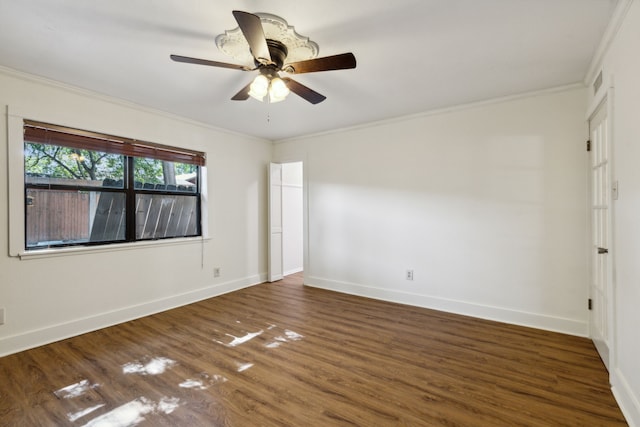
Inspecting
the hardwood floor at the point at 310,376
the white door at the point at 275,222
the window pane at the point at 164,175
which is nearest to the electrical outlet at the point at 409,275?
the hardwood floor at the point at 310,376

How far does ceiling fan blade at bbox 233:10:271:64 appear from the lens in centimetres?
144

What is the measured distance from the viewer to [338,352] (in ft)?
8.45

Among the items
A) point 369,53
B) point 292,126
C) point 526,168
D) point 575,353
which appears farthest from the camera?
point 292,126

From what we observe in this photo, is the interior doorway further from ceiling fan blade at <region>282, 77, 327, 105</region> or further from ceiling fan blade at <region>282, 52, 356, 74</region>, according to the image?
ceiling fan blade at <region>282, 52, 356, 74</region>

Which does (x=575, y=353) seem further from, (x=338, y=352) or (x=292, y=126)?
(x=292, y=126)

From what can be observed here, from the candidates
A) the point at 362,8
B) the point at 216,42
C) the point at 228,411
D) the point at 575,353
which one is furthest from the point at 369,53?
the point at 575,353

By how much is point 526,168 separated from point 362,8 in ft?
8.02

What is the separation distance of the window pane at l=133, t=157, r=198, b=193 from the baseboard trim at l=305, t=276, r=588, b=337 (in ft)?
7.96

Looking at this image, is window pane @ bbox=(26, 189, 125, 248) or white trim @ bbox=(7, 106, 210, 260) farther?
window pane @ bbox=(26, 189, 125, 248)

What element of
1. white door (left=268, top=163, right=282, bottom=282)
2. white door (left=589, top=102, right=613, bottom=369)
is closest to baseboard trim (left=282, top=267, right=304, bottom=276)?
white door (left=268, top=163, right=282, bottom=282)

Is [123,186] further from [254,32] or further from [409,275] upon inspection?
[409,275]

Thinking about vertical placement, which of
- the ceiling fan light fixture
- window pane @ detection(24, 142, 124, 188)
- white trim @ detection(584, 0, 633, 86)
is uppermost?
white trim @ detection(584, 0, 633, 86)

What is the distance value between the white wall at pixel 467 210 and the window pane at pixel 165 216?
1849mm

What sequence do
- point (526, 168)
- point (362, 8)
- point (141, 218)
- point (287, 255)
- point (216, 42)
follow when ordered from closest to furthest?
point (362, 8)
point (216, 42)
point (526, 168)
point (141, 218)
point (287, 255)
